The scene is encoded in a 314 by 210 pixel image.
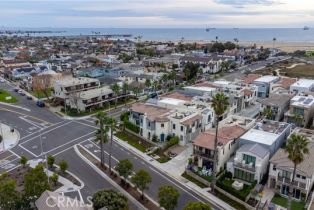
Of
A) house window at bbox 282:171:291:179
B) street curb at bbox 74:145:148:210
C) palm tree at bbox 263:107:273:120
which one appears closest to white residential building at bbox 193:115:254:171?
house window at bbox 282:171:291:179

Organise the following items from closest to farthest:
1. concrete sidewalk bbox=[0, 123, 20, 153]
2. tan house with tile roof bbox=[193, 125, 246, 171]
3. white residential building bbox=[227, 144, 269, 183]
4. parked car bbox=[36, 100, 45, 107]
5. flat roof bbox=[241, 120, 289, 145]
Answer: white residential building bbox=[227, 144, 269, 183] < tan house with tile roof bbox=[193, 125, 246, 171] < flat roof bbox=[241, 120, 289, 145] < concrete sidewalk bbox=[0, 123, 20, 153] < parked car bbox=[36, 100, 45, 107]

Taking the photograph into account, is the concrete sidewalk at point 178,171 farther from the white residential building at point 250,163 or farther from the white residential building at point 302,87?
the white residential building at point 302,87

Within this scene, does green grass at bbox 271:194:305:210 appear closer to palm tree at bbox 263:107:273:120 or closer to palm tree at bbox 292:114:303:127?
palm tree at bbox 292:114:303:127

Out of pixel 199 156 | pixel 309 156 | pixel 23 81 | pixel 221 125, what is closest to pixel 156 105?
pixel 221 125

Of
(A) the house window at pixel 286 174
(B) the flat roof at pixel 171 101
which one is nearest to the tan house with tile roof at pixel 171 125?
(B) the flat roof at pixel 171 101

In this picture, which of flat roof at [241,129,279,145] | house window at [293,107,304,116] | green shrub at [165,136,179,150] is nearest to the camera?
flat roof at [241,129,279,145]
